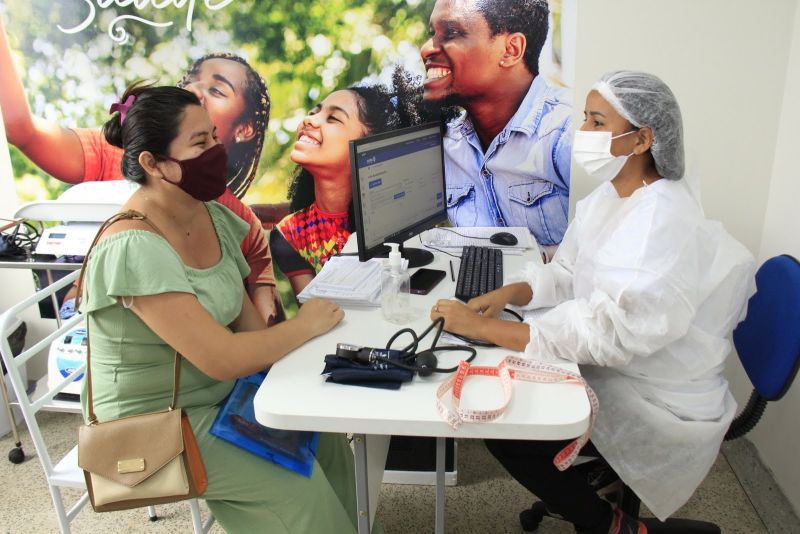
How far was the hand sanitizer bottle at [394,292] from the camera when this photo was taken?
1.44m

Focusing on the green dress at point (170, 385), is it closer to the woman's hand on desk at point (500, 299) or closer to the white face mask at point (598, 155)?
the woman's hand on desk at point (500, 299)

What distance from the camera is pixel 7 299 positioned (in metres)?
2.69

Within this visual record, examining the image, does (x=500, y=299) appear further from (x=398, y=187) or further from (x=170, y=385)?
(x=170, y=385)

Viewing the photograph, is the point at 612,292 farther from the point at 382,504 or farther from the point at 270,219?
the point at 270,219

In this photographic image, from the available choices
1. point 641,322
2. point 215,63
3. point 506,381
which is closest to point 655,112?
point 641,322

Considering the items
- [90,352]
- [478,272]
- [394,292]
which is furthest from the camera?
[478,272]

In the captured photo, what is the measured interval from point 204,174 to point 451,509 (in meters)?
1.34

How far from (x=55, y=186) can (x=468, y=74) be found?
70.8 inches

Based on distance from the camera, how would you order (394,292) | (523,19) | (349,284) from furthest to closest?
(523,19), (349,284), (394,292)

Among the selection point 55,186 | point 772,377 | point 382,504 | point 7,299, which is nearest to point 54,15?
point 55,186

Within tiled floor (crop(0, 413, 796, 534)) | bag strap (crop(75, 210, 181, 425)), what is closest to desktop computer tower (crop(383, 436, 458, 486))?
tiled floor (crop(0, 413, 796, 534))

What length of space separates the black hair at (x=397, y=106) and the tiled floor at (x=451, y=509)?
4.29 feet

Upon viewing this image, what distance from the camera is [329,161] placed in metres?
2.34

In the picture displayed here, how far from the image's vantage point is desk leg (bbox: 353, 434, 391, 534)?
1161 millimetres
